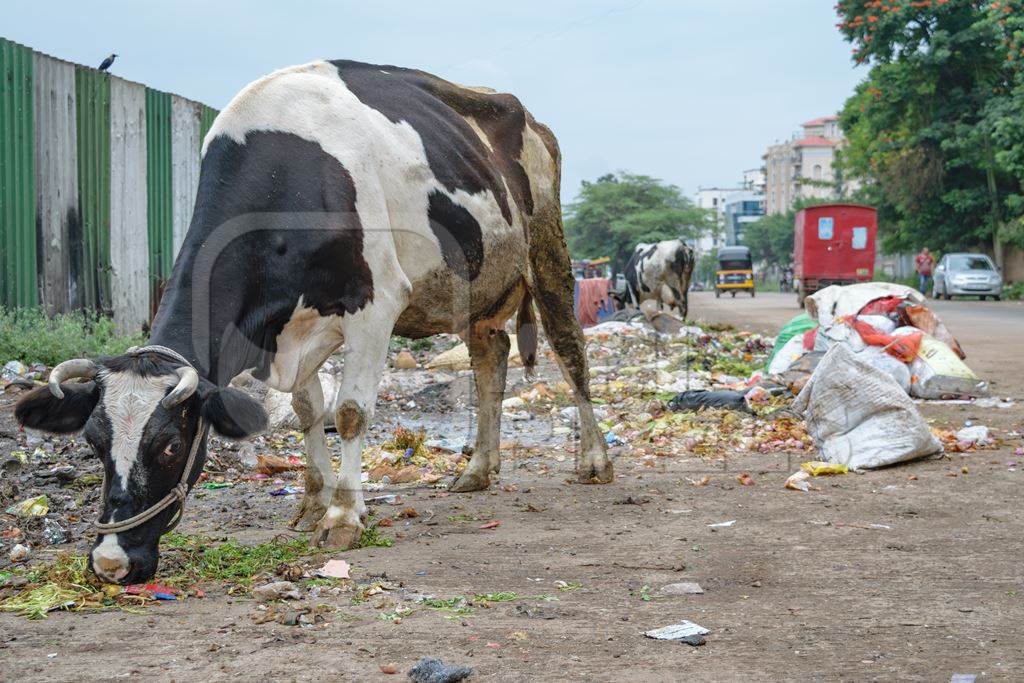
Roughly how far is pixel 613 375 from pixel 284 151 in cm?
744

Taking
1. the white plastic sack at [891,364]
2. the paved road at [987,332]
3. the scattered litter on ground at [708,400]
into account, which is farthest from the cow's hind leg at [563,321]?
the paved road at [987,332]

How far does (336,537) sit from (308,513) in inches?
24.7

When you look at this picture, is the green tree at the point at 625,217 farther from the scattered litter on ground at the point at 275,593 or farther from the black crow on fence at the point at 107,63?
the scattered litter on ground at the point at 275,593

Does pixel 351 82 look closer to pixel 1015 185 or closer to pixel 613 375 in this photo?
pixel 613 375

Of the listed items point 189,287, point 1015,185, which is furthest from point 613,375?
point 1015,185

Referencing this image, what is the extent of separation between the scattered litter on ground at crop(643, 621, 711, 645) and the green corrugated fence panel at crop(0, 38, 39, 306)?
7.60 meters

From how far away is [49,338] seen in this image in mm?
9156

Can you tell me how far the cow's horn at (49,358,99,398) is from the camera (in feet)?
12.5

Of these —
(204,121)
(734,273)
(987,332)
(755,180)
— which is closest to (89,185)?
(204,121)

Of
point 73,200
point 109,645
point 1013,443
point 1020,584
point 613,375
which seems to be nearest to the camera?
point 109,645

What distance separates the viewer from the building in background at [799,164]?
13612 centimetres

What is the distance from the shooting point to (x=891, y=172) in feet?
118

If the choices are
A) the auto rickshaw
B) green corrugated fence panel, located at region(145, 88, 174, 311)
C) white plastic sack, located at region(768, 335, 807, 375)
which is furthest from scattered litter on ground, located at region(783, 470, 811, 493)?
the auto rickshaw

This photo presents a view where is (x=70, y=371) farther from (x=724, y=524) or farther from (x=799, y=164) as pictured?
(x=799, y=164)
